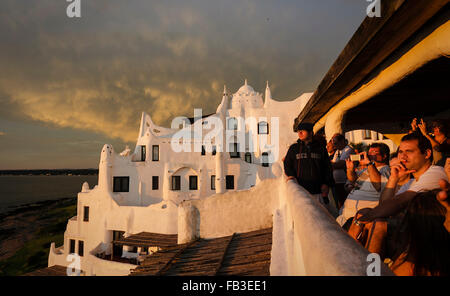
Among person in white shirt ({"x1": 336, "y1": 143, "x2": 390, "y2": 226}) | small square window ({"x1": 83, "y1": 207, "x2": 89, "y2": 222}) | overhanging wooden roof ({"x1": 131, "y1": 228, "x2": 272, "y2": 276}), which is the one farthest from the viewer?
small square window ({"x1": 83, "y1": 207, "x2": 89, "y2": 222})

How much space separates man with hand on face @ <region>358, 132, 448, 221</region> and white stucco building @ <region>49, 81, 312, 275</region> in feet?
68.3

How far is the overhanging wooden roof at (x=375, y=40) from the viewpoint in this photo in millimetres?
1899

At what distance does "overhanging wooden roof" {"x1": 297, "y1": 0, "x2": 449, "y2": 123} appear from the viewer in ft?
6.23

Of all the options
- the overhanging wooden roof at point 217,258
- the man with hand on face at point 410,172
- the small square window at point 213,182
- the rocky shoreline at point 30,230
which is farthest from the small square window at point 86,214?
the man with hand on face at point 410,172

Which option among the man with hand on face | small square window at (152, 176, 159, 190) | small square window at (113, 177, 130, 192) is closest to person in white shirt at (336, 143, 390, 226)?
the man with hand on face

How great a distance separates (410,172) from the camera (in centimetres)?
219

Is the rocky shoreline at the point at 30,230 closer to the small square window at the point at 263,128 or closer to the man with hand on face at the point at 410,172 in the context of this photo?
the small square window at the point at 263,128

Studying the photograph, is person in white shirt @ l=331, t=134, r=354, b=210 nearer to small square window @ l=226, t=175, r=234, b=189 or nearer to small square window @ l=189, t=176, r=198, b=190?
small square window @ l=226, t=175, r=234, b=189

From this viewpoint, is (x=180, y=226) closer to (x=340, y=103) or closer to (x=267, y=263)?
(x=267, y=263)

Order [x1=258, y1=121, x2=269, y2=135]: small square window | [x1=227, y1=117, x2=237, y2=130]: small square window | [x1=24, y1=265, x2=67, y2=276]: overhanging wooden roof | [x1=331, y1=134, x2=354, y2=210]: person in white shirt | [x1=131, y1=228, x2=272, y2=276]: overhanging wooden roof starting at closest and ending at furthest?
1. [x1=331, y1=134, x2=354, y2=210]: person in white shirt
2. [x1=131, y1=228, x2=272, y2=276]: overhanging wooden roof
3. [x1=24, y1=265, x2=67, y2=276]: overhanging wooden roof
4. [x1=258, y1=121, x2=269, y2=135]: small square window
5. [x1=227, y1=117, x2=237, y2=130]: small square window

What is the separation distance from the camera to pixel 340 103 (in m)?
4.38

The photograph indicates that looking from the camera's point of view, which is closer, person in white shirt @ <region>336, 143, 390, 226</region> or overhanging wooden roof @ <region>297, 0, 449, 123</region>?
overhanging wooden roof @ <region>297, 0, 449, 123</region>

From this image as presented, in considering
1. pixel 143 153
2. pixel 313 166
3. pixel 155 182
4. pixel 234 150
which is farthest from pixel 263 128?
pixel 313 166
